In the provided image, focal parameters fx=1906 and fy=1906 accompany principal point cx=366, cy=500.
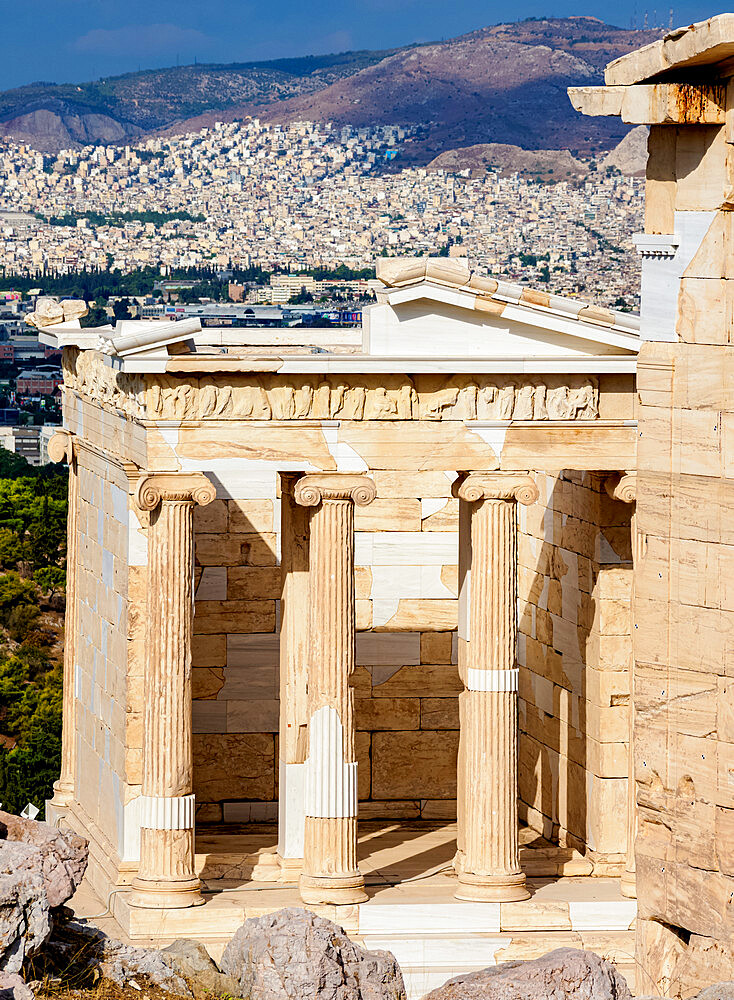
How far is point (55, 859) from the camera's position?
1633cm

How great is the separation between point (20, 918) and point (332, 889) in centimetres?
1037

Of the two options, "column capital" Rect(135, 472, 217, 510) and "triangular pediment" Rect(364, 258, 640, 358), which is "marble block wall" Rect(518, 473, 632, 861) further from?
"column capital" Rect(135, 472, 217, 510)

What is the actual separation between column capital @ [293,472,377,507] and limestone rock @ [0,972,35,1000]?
36.3 feet

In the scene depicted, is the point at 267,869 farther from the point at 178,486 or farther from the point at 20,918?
the point at 20,918

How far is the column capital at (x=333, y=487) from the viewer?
81.9ft

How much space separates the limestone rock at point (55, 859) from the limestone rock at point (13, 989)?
1048 millimetres

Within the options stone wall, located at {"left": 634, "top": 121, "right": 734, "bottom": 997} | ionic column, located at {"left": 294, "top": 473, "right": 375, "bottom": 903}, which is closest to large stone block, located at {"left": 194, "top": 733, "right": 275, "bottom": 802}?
ionic column, located at {"left": 294, "top": 473, "right": 375, "bottom": 903}

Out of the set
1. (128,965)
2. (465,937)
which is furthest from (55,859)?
(465,937)

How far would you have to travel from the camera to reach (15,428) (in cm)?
16275

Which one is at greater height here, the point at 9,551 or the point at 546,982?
the point at 546,982

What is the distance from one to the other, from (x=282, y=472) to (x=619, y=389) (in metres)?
4.67

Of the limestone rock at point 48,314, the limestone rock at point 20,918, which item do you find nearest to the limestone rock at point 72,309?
the limestone rock at point 48,314

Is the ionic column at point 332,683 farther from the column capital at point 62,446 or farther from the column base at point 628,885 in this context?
the column capital at point 62,446

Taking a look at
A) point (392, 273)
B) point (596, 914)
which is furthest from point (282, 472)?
point (596, 914)
